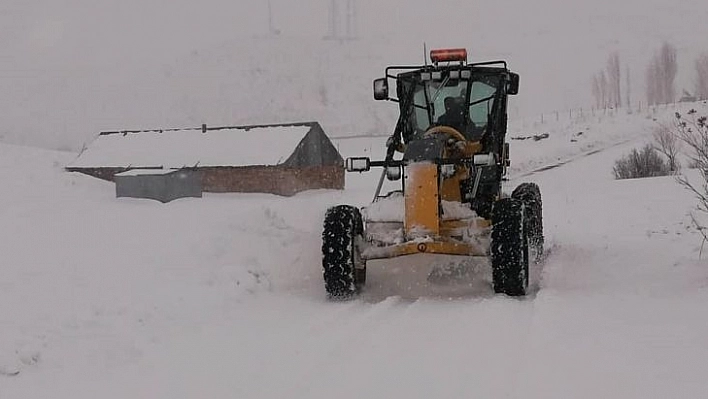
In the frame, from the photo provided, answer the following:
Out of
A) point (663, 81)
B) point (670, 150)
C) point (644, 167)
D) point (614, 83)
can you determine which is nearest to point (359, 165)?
point (644, 167)

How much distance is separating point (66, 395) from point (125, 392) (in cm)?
37

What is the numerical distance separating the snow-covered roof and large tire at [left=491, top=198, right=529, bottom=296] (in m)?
13.6

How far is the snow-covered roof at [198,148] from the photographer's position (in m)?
21.2

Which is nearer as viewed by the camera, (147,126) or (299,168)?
(299,168)

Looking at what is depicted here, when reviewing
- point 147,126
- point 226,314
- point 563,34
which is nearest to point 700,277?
point 226,314

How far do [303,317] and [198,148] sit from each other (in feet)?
52.4

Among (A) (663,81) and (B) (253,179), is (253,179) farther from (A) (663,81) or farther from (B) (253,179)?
(A) (663,81)

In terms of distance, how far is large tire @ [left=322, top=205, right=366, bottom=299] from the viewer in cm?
767

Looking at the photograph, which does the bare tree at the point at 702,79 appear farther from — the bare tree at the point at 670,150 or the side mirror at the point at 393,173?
the side mirror at the point at 393,173

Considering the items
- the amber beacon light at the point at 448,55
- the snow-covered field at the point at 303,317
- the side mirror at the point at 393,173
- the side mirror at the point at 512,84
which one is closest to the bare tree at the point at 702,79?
the snow-covered field at the point at 303,317

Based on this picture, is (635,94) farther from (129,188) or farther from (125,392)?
(125,392)

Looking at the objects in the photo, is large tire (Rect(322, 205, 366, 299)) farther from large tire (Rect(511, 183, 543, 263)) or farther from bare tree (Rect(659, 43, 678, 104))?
bare tree (Rect(659, 43, 678, 104))

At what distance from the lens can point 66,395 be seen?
484cm

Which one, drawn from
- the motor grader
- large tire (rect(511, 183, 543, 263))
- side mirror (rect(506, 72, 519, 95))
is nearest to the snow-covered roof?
large tire (rect(511, 183, 543, 263))
